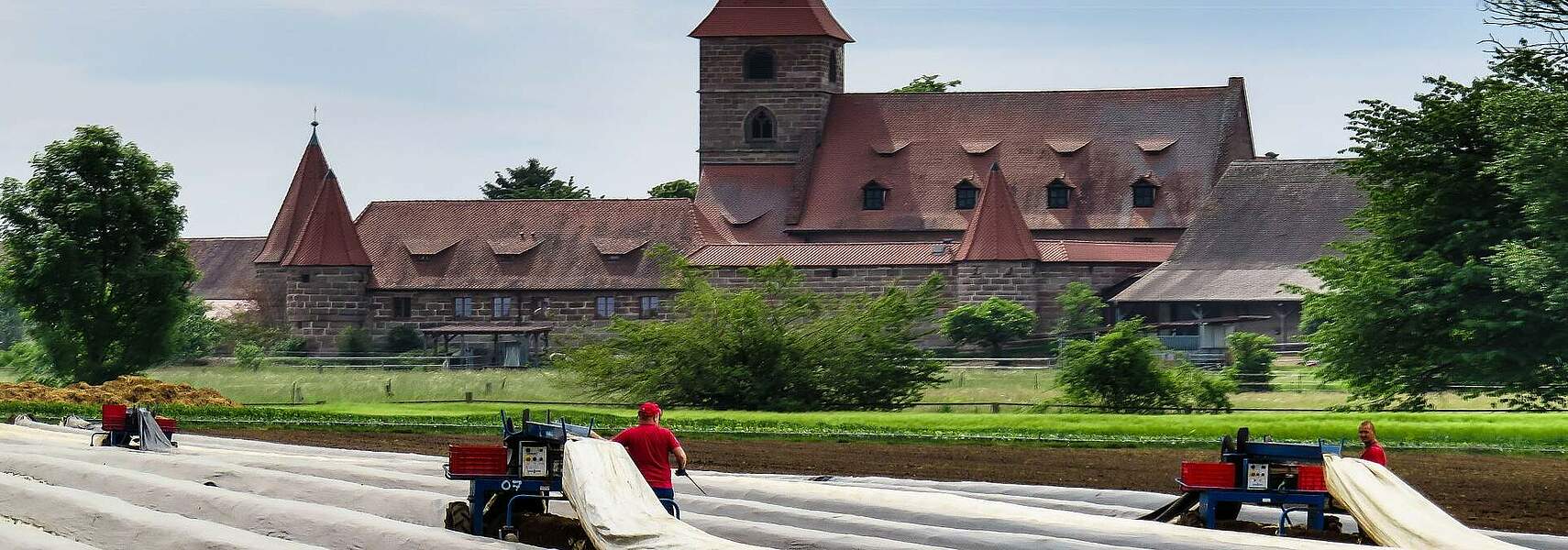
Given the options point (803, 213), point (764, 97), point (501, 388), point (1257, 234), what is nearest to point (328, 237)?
point (803, 213)

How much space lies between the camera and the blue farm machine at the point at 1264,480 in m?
19.8

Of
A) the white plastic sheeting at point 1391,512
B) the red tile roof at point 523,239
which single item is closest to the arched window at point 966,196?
the red tile roof at point 523,239

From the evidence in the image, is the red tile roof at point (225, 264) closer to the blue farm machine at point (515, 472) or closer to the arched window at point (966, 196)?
the arched window at point (966, 196)

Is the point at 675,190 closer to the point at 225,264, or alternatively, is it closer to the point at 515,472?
the point at 225,264

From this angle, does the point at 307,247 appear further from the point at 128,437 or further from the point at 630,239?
the point at 128,437

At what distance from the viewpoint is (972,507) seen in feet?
68.7

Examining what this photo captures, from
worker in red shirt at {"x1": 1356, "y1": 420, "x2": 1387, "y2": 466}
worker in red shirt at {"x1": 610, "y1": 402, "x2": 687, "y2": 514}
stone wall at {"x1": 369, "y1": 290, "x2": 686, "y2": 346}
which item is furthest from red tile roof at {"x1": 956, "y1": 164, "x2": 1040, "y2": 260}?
worker in red shirt at {"x1": 610, "y1": 402, "x2": 687, "y2": 514}

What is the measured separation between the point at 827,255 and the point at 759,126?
43.8 feet

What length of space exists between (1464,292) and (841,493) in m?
25.7

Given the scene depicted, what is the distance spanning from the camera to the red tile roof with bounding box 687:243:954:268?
82.6 metres

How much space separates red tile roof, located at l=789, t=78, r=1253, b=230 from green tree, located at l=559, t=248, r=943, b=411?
127 ft

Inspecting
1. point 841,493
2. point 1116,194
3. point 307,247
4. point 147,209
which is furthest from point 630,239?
point 841,493

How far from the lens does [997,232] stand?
82.6m

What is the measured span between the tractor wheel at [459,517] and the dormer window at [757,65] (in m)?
75.7
